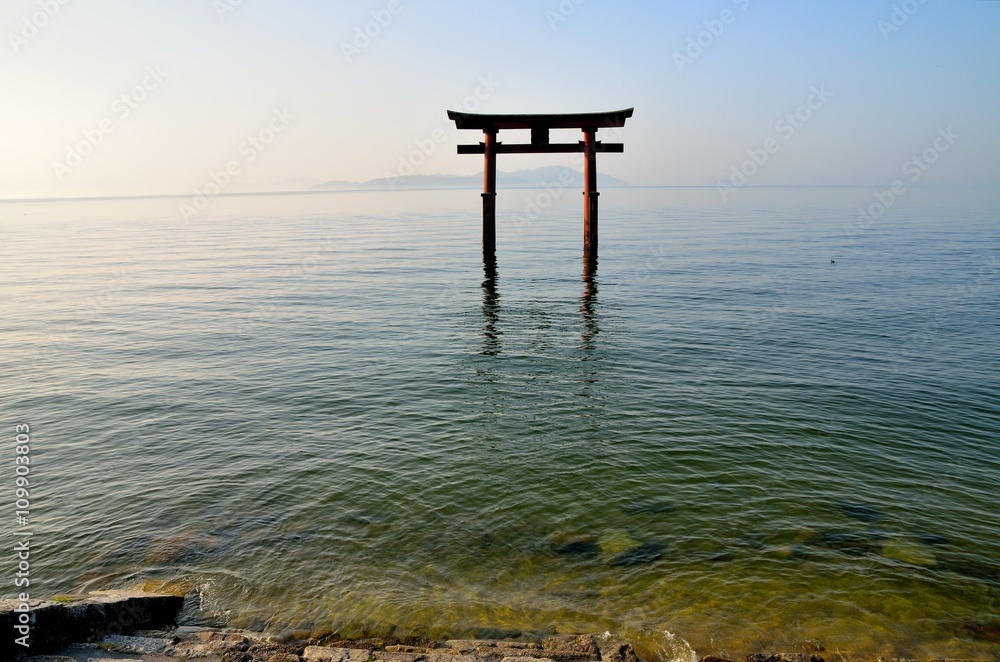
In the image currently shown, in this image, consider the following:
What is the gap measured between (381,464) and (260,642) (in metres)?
4.56

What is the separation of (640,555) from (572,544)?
0.86m

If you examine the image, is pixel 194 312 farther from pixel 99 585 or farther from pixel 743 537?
pixel 743 537

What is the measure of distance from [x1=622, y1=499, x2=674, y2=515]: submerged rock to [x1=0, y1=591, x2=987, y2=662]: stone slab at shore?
2909 mm

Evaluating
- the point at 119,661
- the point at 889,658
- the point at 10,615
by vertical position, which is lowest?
the point at 889,658

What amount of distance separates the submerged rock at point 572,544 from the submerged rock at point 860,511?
357cm

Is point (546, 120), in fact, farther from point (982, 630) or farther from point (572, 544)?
point (982, 630)

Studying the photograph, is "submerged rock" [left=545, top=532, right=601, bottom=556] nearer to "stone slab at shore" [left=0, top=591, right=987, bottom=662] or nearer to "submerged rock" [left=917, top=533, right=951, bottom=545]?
"stone slab at shore" [left=0, top=591, right=987, bottom=662]

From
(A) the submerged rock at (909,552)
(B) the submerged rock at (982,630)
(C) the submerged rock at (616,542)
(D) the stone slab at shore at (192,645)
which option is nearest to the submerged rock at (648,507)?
(C) the submerged rock at (616,542)

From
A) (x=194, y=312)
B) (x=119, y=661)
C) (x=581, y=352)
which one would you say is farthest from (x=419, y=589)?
(x=194, y=312)

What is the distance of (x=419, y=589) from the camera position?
7.56 m

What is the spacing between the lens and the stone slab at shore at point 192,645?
5.75 metres

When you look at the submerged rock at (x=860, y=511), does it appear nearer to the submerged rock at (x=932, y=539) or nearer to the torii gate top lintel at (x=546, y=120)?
the submerged rock at (x=932, y=539)

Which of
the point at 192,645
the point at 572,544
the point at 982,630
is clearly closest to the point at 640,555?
the point at 572,544

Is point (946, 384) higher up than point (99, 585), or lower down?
higher up
